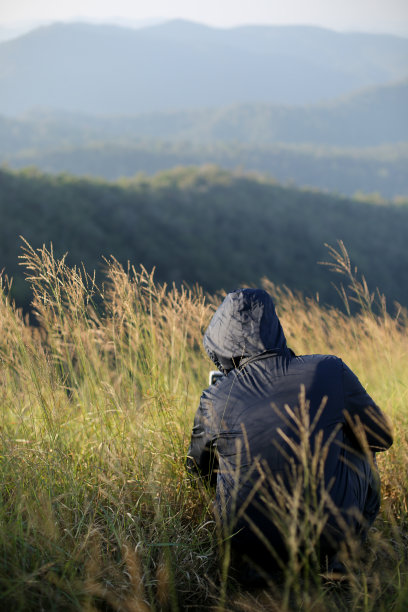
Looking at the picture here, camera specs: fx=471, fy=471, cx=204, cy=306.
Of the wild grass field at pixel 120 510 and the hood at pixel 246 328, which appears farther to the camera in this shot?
the hood at pixel 246 328

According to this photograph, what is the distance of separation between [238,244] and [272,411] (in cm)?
3858

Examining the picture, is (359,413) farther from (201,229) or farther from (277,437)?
(201,229)

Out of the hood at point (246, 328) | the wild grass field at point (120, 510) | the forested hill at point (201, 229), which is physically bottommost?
the forested hill at point (201, 229)

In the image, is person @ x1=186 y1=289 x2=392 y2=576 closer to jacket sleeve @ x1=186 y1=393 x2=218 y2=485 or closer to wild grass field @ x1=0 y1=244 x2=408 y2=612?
jacket sleeve @ x1=186 y1=393 x2=218 y2=485

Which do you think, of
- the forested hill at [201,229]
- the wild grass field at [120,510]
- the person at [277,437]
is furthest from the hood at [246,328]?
the forested hill at [201,229]

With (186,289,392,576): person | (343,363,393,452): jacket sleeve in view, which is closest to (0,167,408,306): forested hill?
(186,289,392,576): person

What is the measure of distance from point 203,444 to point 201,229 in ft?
127

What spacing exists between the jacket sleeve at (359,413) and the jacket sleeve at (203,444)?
17.8 inches

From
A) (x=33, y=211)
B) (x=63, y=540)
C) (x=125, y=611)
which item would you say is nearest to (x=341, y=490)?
(x=125, y=611)

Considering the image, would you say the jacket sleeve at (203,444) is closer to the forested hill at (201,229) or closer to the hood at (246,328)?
the hood at (246,328)

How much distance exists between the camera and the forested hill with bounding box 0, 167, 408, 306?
30.6m

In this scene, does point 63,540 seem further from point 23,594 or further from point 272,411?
point 272,411

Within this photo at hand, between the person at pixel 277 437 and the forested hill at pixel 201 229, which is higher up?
the person at pixel 277 437

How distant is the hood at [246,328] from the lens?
1.62m
